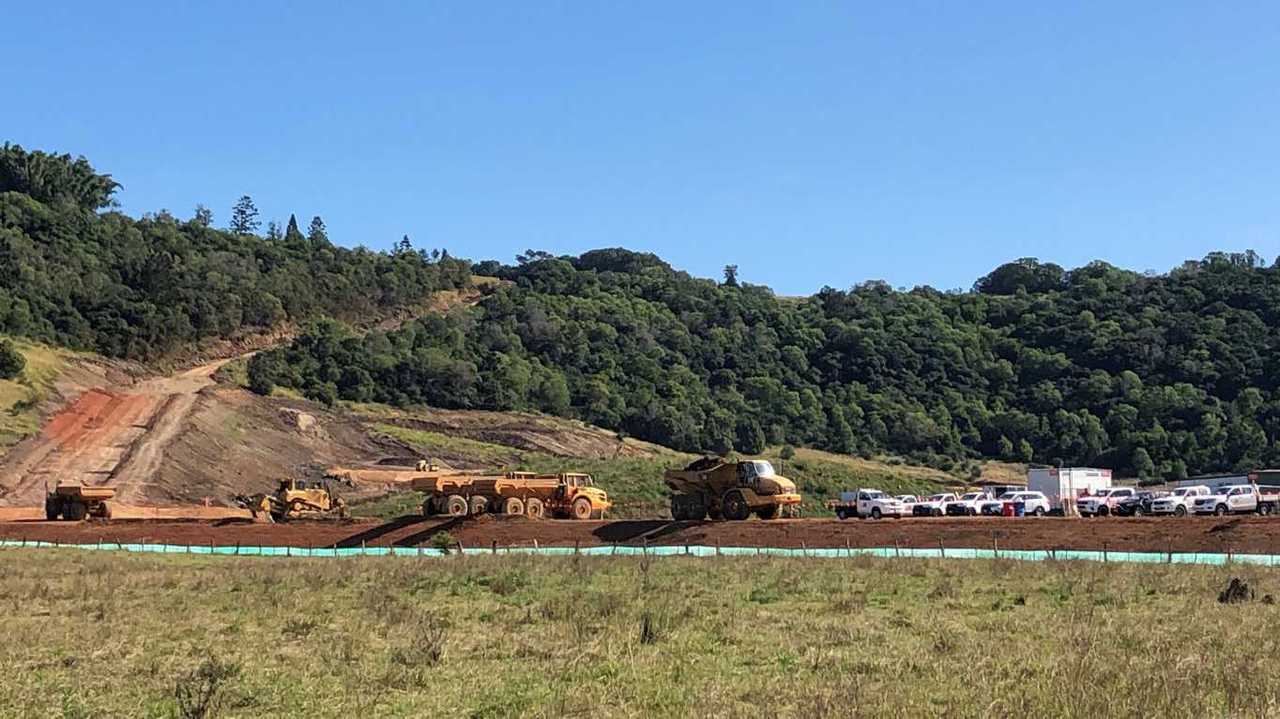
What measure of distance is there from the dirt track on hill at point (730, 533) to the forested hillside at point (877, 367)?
183ft

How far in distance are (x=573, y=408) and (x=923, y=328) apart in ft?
186

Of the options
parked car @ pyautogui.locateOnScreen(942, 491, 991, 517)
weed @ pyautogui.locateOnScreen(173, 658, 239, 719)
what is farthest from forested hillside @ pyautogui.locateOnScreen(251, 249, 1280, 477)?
weed @ pyautogui.locateOnScreen(173, 658, 239, 719)

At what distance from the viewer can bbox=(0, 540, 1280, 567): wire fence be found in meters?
37.8

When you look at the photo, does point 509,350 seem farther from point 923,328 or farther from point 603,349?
point 923,328

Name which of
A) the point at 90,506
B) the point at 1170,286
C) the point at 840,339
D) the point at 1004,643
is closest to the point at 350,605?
the point at 1004,643

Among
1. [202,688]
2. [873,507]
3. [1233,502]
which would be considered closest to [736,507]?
[873,507]

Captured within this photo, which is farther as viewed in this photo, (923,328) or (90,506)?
(923,328)

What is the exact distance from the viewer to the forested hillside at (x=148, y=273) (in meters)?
113

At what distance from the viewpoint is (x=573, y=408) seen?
126 meters

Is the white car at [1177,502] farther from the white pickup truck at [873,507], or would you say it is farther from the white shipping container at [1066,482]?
the white shipping container at [1066,482]

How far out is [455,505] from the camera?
55.5m

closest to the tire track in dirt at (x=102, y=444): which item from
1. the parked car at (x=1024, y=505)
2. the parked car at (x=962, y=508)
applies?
the parked car at (x=962, y=508)

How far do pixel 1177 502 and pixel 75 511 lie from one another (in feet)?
173

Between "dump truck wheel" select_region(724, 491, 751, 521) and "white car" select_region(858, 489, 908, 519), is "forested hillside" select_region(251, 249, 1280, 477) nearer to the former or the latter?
"white car" select_region(858, 489, 908, 519)
